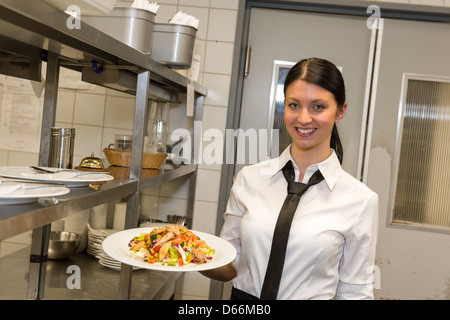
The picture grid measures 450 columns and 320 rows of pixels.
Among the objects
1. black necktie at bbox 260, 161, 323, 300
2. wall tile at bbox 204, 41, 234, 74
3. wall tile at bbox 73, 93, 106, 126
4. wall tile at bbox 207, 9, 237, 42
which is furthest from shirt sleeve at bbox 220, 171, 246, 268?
wall tile at bbox 73, 93, 106, 126

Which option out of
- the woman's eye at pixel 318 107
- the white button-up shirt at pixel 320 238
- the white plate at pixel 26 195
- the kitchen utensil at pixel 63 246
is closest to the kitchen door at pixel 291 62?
the kitchen utensil at pixel 63 246

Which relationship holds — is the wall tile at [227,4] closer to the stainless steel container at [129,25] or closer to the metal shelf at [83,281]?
the stainless steel container at [129,25]

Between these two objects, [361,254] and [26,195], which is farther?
[361,254]

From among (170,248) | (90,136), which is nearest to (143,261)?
(170,248)

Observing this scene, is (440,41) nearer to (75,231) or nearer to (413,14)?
(413,14)

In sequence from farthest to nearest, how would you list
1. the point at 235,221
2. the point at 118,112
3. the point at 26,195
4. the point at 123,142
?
the point at 118,112
the point at 123,142
the point at 235,221
the point at 26,195

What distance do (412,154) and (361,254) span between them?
1.35 metres

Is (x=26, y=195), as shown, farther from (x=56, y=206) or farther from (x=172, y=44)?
(x=172, y=44)

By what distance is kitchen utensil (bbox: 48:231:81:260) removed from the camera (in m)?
2.03

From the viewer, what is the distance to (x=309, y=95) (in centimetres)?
142

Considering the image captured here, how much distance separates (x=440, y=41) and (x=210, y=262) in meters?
2.09

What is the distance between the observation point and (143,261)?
1107mm

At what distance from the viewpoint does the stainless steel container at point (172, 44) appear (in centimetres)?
193

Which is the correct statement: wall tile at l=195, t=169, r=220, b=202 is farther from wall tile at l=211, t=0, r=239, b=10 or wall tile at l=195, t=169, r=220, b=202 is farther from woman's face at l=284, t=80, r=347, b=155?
woman's face at l=284, t=80, r=347, b=155
